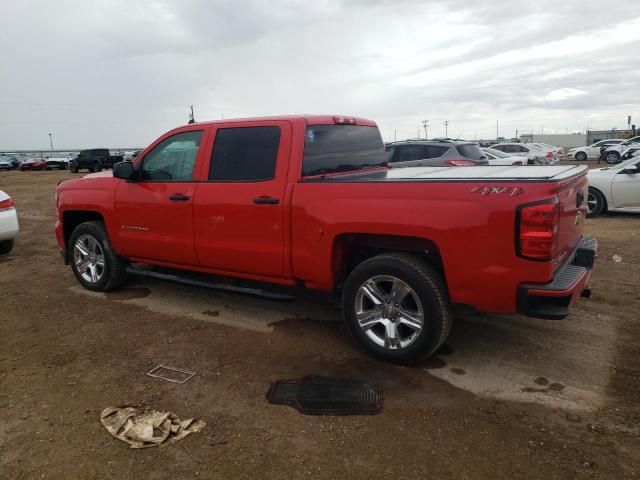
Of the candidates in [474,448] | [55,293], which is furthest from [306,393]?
[55,293]

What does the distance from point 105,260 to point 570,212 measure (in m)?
4.77

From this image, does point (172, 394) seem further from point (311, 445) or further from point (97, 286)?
point (97, 286)

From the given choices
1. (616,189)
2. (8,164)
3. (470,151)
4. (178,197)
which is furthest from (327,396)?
(8,164)

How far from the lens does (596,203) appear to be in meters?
10.6

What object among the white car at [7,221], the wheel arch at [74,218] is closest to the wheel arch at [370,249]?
the wheel arch at [74,218]

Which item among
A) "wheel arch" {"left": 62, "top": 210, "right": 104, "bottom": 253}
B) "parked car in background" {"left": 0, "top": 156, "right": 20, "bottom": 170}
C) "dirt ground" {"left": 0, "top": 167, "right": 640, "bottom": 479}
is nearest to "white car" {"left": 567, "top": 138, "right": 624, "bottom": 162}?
"dirt ground" {"left": 0, "top": 167, "right": 640, "bottom": 479}

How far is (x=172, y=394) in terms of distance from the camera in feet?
11.5

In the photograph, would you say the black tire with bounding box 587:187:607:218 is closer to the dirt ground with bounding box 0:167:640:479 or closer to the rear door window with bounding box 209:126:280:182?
the dirt ground with bounding box 0:167:640:479

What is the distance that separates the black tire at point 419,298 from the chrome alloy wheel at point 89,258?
3.35 meters

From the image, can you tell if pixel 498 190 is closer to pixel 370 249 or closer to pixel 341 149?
pixel 370 249

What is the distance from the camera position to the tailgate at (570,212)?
3.34 metres

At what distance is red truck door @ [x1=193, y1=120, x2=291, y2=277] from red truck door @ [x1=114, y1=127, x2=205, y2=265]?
0.18 meters

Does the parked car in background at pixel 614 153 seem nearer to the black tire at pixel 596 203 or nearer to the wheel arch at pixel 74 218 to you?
the black tire at pixel 596 203

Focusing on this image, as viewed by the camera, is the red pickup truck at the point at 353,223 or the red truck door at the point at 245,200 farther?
the red truck door at the point at 245,200
